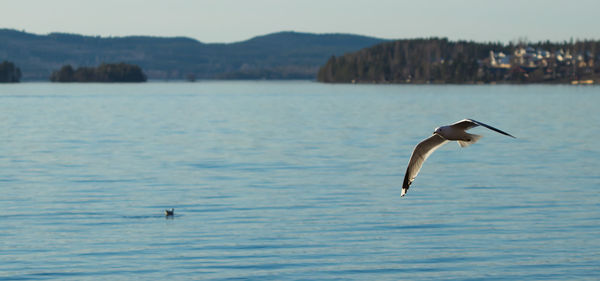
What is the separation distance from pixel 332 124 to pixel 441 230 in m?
63.1

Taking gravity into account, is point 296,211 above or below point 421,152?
below

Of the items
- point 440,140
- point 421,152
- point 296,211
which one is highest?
point 440,140

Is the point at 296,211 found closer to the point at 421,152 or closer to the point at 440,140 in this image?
the point at 421,152

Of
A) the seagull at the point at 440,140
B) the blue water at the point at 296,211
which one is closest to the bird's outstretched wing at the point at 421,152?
the seagull at the point at 440,140

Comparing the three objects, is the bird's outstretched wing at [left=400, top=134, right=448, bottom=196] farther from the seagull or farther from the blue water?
the blue water

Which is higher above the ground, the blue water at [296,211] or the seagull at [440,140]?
the seagull at [440,140]

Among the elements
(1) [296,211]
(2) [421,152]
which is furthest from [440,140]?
(1) [296,211]

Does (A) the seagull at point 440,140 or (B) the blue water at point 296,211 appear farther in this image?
(B) the blue water at point 296,211

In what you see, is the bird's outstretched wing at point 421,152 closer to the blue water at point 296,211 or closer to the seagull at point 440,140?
the seagull at point 440,140

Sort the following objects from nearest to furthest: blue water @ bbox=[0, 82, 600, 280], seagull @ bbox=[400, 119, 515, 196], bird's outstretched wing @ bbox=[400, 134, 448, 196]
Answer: seagull @ bbox=[400, 119, 515, 196]
bird's outstretched wing @ bbox=[400, 134, 448, 196]
blue water @ bbox=[0, 82, 600, 280]

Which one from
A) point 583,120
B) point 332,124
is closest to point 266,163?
point 332,124

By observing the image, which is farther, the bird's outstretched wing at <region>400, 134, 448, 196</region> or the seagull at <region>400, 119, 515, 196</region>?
the bird's outstretched wing at <region>400, 134, 448, 196</region>

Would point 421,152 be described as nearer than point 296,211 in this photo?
Yes

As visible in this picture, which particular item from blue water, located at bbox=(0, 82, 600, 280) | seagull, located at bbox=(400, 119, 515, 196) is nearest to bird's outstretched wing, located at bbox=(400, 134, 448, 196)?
seagull, located at bbox=(400, 119, 515, 196)
